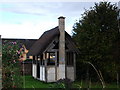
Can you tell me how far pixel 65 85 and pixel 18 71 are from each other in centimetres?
173

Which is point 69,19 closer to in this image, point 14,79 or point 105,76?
point 105,76

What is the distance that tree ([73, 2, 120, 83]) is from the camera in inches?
499

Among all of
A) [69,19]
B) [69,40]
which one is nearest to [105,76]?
[69,40]

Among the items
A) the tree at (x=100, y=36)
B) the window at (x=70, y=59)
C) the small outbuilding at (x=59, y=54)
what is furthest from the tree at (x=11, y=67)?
the window at (x=70, y=59)

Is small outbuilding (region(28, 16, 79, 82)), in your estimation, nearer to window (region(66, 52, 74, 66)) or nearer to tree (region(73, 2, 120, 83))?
window (region(66, 52, 74, 66))

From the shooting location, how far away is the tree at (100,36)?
1268 cm

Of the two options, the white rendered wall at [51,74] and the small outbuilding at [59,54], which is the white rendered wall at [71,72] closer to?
the small outbuilding at [59,54]

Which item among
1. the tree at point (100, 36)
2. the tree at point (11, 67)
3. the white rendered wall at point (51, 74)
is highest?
the tree at point (100, 36)

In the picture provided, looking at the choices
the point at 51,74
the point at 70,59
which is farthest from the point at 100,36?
the point at 51,74

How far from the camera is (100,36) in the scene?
12906mm

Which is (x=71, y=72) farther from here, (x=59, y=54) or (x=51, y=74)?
(x=59, y=54)

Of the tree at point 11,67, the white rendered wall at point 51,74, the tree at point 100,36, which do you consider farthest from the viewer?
the white rendered wall at point 51,74

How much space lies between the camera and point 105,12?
13.4 metres

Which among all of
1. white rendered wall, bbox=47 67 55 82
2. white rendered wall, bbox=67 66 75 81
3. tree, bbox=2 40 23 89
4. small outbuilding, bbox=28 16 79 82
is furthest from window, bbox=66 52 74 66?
tree, bbox=2 40 23 89
